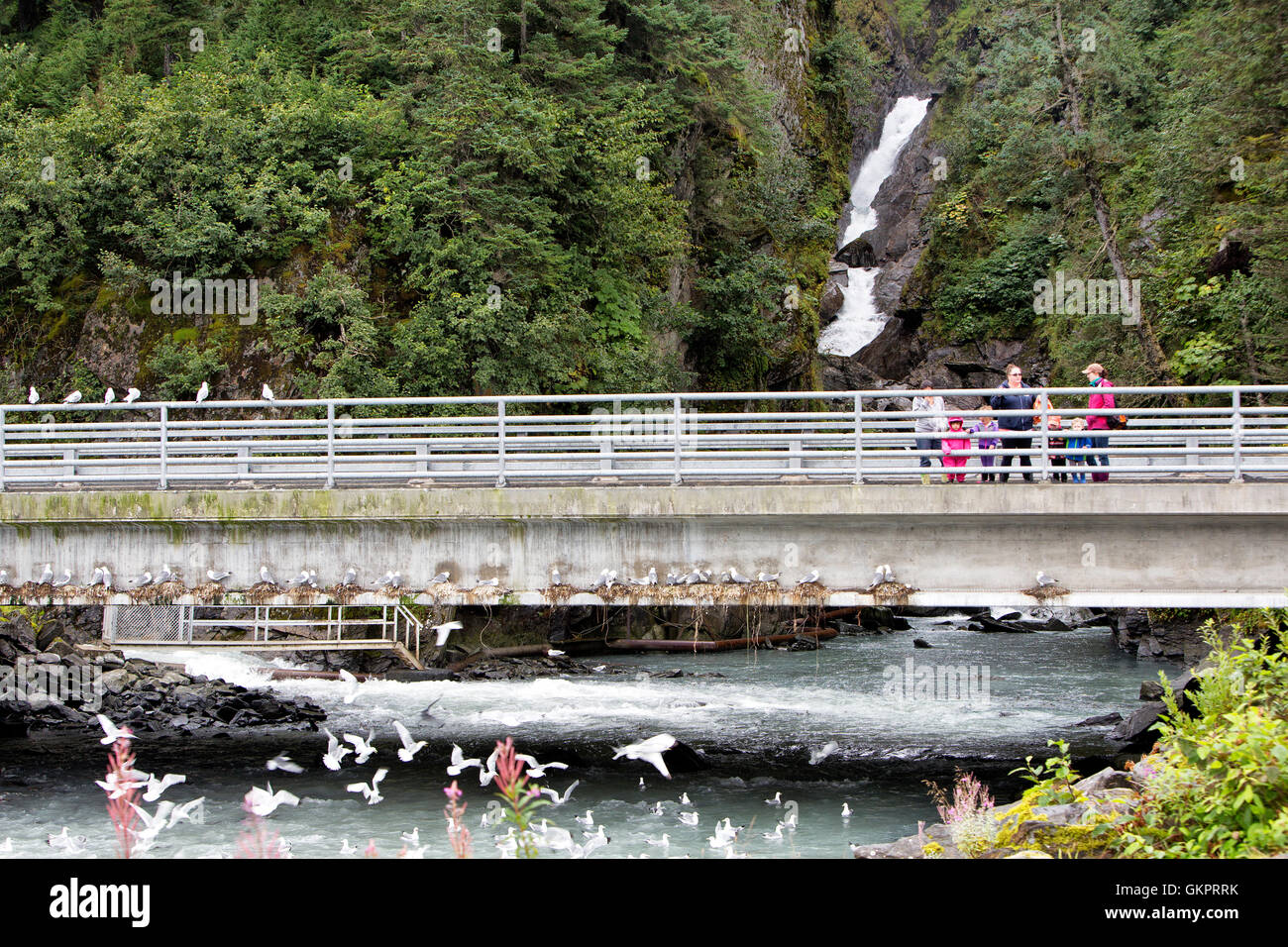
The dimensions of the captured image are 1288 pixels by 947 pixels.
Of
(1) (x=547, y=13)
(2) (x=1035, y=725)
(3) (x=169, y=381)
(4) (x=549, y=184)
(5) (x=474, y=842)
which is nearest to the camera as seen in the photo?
(5) (x=474, y=842)

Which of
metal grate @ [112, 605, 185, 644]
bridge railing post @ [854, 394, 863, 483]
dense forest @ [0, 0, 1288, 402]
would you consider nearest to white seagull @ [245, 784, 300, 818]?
bridge railing post @ [854, 394, 863, 483]

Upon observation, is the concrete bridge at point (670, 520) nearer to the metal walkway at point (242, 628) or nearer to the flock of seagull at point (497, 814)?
the flock of seagull at point (497, 814)

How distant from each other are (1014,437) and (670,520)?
13.8ft

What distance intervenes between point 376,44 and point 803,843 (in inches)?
1082

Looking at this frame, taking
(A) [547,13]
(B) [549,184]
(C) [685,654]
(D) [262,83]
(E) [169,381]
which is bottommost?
(C) [685,654]

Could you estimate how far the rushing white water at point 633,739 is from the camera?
13.2 metres

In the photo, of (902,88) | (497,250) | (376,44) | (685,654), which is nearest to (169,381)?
(497,250)

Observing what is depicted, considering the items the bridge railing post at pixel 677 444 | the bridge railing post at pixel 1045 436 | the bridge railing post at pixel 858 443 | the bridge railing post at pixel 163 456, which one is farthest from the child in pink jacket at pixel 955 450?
the bridge railing post at pixel 163 456

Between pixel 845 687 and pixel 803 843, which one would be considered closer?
pixel 803 843

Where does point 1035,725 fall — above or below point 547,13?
below

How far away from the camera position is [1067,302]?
33938 mm

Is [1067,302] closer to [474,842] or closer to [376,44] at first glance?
[376,44]

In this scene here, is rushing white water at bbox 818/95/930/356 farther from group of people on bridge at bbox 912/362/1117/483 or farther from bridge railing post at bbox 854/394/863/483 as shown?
bridge railing post at bbox 854/394/863/483

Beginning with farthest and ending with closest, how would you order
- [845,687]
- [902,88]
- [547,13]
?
1. [902,88]
2. [547,13]
3. [845,687]
